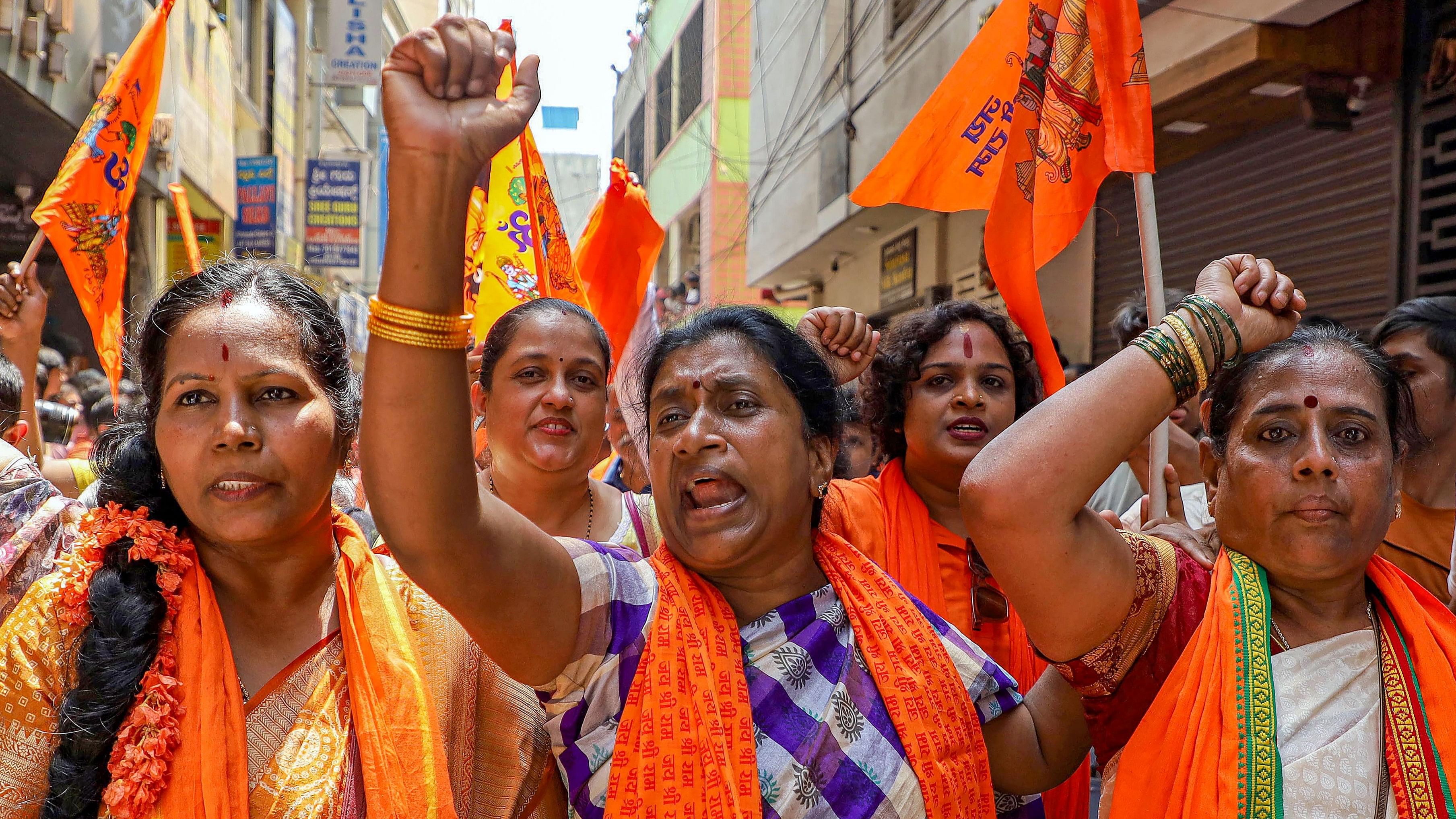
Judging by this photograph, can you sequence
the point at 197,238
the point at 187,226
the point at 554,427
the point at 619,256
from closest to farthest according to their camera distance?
the point at 554,427 → the point at 187,226 → the point at 619,256 → the point at 197,238

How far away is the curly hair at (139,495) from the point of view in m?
1.64

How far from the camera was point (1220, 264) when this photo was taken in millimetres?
1827

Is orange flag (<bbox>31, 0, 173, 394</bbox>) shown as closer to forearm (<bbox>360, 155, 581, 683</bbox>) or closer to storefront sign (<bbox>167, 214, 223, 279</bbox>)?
forearm (<bbox>360, 155, 581, 683</bbox>)

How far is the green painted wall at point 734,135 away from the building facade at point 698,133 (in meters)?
0.02

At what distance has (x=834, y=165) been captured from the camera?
1077 centimetres

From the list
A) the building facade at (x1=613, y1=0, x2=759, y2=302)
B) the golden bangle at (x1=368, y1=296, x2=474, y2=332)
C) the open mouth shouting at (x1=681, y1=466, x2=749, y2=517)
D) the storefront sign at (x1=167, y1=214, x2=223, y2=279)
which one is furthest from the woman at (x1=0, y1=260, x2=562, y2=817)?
the building facade at (x1=613, y1=0, x2=759, y2=302)

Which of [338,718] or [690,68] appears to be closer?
[338,718]

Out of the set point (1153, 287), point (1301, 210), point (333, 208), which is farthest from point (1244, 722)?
point (333, 208)

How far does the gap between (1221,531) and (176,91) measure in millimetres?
11085

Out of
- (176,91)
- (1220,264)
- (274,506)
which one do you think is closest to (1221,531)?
(1220,264)

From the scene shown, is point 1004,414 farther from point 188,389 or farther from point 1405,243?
point 1405,243

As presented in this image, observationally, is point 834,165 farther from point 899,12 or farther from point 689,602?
point 689,602

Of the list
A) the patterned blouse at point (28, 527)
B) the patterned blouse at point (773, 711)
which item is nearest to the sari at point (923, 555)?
the patterned blouse at point (773, 711)

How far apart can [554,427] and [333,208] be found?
15016mm
